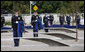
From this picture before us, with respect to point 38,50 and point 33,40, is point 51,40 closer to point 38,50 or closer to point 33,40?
point 33,40

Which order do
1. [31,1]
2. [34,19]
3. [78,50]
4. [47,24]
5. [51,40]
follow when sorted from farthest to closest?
[47,24]
[31,1]
[34,19]
[51,40]
[78,50]

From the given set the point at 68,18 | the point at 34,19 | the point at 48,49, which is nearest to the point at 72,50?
the point at 48,49

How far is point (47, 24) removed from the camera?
16.2 metres

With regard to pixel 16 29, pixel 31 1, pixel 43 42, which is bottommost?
pixel 43 42

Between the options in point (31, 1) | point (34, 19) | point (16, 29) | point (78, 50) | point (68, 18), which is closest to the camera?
point (78, 50)

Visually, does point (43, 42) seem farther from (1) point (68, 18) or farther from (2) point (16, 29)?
(1) point (68, 18)

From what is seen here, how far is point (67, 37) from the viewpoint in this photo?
41.3ft

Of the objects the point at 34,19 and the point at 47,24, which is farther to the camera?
the point at 47,24

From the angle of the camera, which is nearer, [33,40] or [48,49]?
[48,49]

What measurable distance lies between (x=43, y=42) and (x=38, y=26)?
5.76ft

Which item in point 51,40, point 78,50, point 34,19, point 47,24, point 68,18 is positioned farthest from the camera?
point 68,18

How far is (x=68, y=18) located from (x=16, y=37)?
15.6 metres

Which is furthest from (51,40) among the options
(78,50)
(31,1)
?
(31,1)

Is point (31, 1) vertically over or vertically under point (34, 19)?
over
